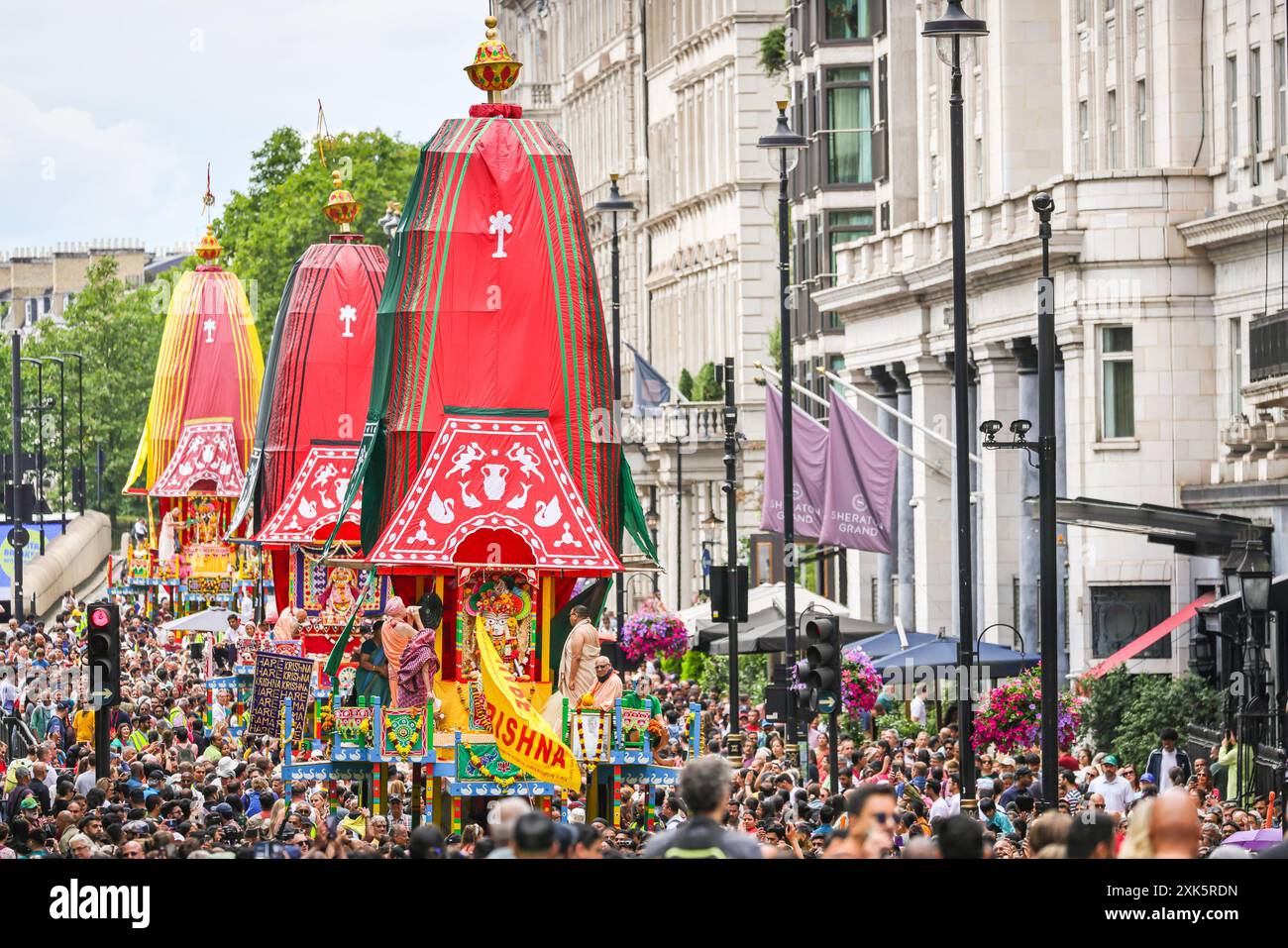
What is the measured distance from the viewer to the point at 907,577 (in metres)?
52.9

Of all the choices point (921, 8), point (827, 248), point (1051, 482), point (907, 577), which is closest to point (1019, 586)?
point (907, 577)

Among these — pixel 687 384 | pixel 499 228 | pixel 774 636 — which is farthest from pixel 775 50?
pixel 499 228

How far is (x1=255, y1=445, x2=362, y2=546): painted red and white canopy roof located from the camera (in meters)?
37.2

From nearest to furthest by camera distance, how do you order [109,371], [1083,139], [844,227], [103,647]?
1. [103,647]
2. [1083,139]
3. [844,227]
4. [109,371]

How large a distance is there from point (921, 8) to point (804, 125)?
9012 mm

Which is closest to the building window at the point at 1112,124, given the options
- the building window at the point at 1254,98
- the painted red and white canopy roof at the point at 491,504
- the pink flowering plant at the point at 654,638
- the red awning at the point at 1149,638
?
the building window at the point at 1254,98

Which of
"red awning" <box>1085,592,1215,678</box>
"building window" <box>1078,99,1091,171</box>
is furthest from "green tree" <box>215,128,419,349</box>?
"red awning" <box>1085,592,1215,678</box>

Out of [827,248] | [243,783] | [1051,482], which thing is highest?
[827,248]

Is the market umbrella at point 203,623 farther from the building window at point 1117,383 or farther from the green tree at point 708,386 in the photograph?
the green tree at point 708,386

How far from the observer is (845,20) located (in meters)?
58.5

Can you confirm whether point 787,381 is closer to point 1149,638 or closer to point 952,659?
point 952,659

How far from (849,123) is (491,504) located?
35281 mm

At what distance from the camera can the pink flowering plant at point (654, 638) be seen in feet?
173
